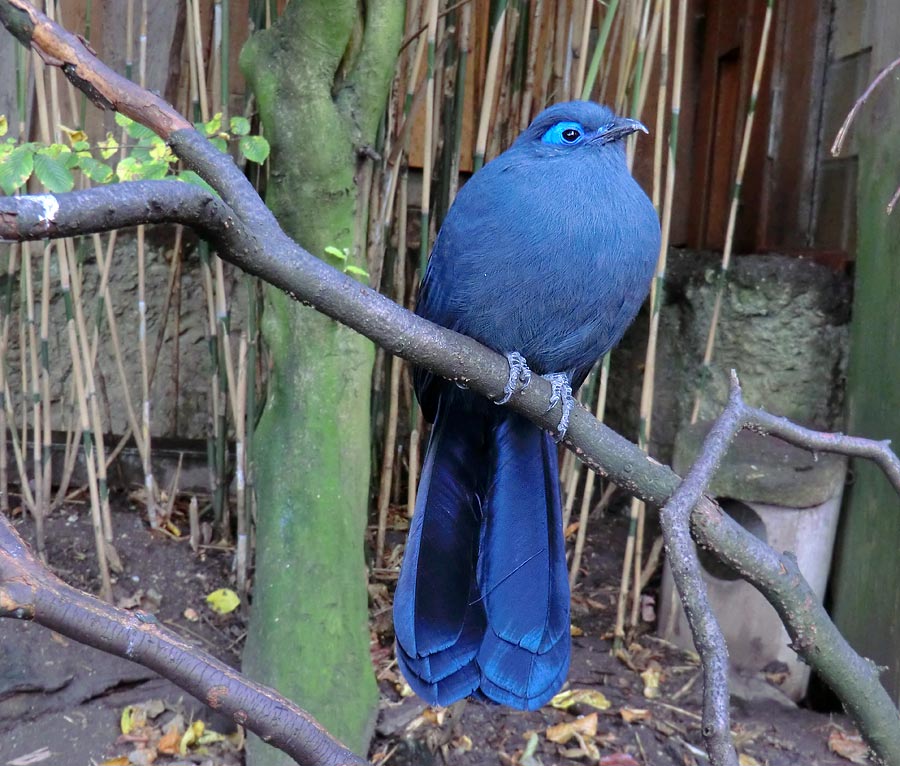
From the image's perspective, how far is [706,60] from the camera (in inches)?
139

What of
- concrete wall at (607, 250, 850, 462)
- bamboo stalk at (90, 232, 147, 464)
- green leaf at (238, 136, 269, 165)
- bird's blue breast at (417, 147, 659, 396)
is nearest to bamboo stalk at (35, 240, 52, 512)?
bamboo stalk at (90, 232, 147, 464)

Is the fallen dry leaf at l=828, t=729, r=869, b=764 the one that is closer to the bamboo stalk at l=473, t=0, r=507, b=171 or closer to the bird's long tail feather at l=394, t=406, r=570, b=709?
the bird's long tail feather at l=394, t=406, r=570, b=709

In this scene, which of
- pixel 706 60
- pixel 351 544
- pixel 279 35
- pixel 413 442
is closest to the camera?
pixel 279 35

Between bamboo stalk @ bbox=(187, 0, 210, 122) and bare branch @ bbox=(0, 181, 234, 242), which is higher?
bamboo stalk @ bbox=(187, 0, 210, 122)

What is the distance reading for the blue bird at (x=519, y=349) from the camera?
169cm

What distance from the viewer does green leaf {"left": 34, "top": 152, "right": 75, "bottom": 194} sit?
153cm

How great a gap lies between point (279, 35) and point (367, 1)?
0.72ft

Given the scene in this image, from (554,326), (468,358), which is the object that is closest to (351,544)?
(554,326)

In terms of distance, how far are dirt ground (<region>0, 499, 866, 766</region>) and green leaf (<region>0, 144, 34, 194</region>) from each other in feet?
4.51

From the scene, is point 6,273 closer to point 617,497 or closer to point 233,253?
point 233,253

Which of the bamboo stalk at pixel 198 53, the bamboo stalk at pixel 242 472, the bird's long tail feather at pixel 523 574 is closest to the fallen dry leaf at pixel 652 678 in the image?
the bird's long tail feather at pixel 523 574

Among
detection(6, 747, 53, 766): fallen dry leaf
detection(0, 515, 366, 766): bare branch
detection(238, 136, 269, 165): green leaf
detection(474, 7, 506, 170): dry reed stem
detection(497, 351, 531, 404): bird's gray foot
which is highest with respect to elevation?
detection(474, 7, 506, 170): dry reed stem

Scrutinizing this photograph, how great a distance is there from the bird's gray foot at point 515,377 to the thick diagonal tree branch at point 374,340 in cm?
2

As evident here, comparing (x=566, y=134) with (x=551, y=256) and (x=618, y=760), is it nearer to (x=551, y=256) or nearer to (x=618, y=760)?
(x=551, y=256)
